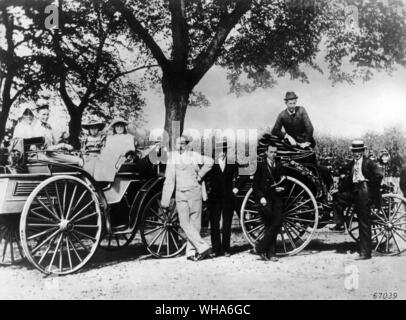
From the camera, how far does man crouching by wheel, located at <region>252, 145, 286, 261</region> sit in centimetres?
610

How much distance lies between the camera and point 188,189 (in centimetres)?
618

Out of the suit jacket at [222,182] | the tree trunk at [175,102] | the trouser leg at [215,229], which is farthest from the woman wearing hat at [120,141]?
the tree trunk at [175,102]

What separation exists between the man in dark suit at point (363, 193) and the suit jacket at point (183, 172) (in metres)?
1.94

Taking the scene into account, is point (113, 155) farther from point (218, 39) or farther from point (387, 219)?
point (387, 219)

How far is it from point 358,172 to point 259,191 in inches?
53.2

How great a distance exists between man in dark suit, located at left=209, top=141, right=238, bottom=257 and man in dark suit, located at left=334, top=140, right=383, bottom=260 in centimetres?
150

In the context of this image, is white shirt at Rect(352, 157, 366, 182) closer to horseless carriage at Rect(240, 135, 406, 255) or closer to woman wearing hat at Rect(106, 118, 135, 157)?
horseless carriage at Rect(240, 135, 406, 255)

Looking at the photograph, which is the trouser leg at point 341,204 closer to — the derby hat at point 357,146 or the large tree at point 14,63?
the derby hat at point 357,146

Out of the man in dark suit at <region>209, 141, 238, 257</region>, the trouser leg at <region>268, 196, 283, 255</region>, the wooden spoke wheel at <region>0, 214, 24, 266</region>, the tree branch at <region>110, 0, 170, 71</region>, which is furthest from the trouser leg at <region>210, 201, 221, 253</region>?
the tree branch at <region>110, 0, 170, 71</region>

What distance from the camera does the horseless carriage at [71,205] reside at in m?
5.05

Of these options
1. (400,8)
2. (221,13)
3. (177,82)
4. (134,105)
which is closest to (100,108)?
(134,105)

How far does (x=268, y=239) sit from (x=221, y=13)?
15.0ft

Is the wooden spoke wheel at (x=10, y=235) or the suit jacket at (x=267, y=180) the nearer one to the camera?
the wooden spoke wheel at (x=10, y=235)

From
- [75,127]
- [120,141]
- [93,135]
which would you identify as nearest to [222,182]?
[120,141]
